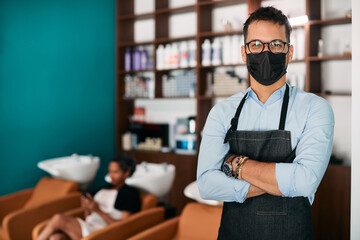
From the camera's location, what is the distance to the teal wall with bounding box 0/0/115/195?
135 inches

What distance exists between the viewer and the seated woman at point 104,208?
2.54 metres

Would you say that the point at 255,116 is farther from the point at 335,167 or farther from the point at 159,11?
the point at 159,11

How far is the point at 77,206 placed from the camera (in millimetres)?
3170

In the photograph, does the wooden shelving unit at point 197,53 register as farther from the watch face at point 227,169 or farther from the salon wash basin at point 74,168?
the watch face at point 227,169

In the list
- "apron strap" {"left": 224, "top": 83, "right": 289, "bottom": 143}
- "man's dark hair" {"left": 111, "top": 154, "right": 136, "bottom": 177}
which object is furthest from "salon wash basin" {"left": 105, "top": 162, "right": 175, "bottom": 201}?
"apron strap" {"left": 224, "top": 83, "right": 289, "bottom": 143}

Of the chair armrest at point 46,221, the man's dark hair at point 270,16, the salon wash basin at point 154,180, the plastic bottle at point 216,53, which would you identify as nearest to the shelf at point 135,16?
the plastic bottle at point 216,53

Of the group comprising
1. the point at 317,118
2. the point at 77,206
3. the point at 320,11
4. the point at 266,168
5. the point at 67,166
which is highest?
the point at 320,11

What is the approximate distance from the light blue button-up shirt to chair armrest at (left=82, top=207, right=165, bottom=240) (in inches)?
50.4

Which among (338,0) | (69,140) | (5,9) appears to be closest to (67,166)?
(69,140)

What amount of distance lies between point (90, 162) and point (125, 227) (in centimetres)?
121

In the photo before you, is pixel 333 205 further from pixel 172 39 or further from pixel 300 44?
pixel 172 39

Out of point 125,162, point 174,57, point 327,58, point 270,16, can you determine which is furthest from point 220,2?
point 270,16

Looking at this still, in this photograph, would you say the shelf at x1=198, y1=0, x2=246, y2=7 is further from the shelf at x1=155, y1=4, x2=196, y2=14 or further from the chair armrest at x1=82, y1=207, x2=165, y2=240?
the chair armrest at x1=82, y1=207, x2=165, y2=240

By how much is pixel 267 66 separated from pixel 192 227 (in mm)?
1482
